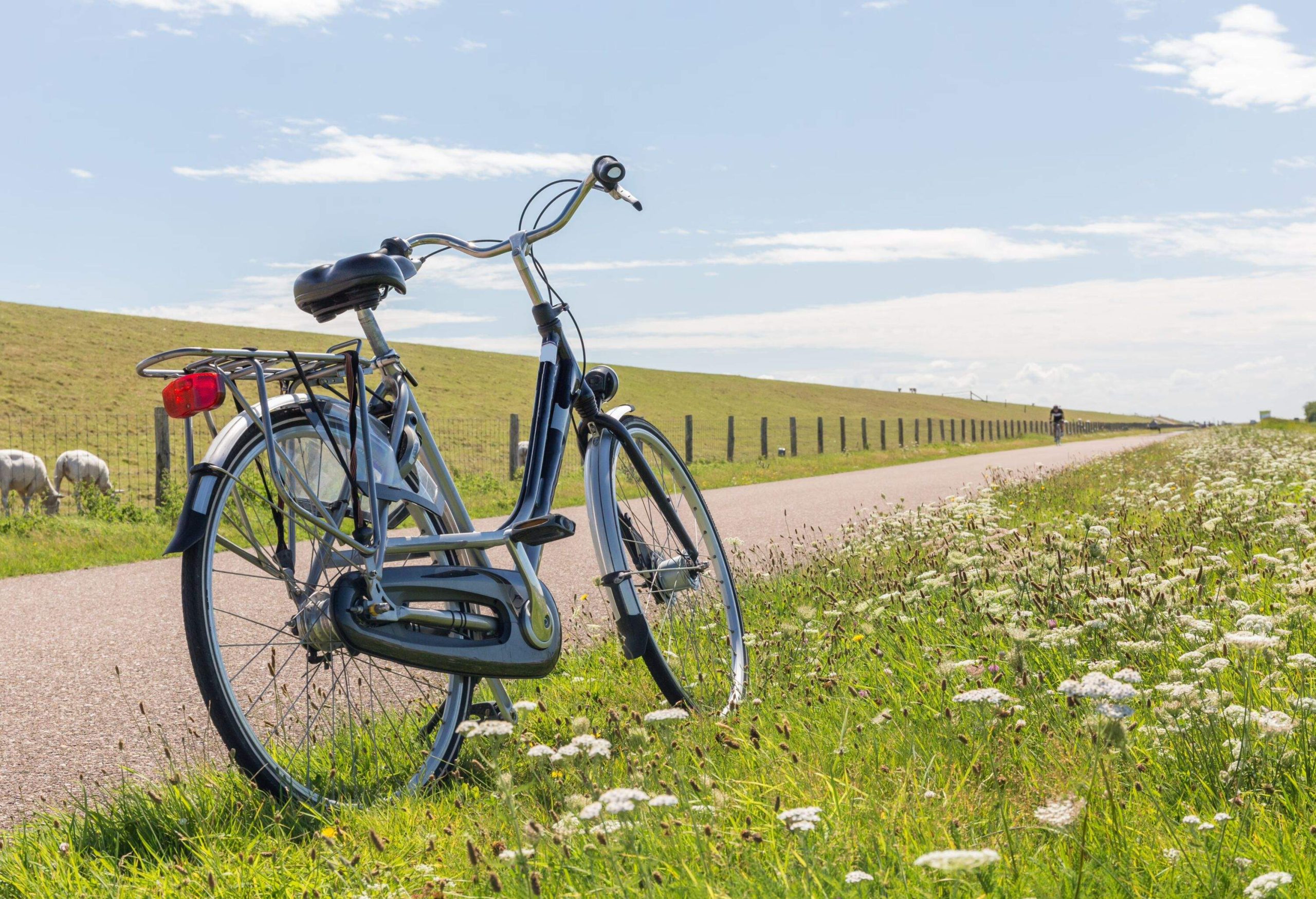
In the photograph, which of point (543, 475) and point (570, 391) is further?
point (570, 391)

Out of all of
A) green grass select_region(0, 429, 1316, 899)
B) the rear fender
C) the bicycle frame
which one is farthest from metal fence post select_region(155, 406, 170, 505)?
the rear fender

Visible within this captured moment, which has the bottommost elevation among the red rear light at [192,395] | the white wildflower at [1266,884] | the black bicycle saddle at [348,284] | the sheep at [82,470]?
the sheep at [82,470]

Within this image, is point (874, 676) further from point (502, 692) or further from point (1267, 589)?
point (1267, 589)

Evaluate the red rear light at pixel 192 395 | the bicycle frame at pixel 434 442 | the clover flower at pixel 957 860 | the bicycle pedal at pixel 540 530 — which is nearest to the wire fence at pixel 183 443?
the bicycle frame at pixel 434 442

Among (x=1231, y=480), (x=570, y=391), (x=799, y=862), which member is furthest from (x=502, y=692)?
(x=1231, y=480)

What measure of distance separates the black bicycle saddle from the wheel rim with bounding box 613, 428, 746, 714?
1.35 meters

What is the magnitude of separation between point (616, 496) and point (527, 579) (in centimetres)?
88

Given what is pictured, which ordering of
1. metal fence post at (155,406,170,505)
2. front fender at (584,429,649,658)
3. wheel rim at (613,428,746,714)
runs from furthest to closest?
metal fence post at (155,406,170,505) < wheel rim at (613,428,746,714) < front fender at (584,429,649,658)

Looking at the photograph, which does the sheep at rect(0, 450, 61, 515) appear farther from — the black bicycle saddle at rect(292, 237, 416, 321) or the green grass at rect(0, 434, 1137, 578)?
the black bicycle saddle at rect(292, 237, 416, 321)

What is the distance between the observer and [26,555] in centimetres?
1021

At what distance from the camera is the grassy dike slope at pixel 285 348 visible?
38906mm

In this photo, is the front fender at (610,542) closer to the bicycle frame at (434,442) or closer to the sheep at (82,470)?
the bicycle frame at (434,442)

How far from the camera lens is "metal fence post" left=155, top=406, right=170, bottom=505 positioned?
1487 cm

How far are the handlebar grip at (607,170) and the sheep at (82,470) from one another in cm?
1576
